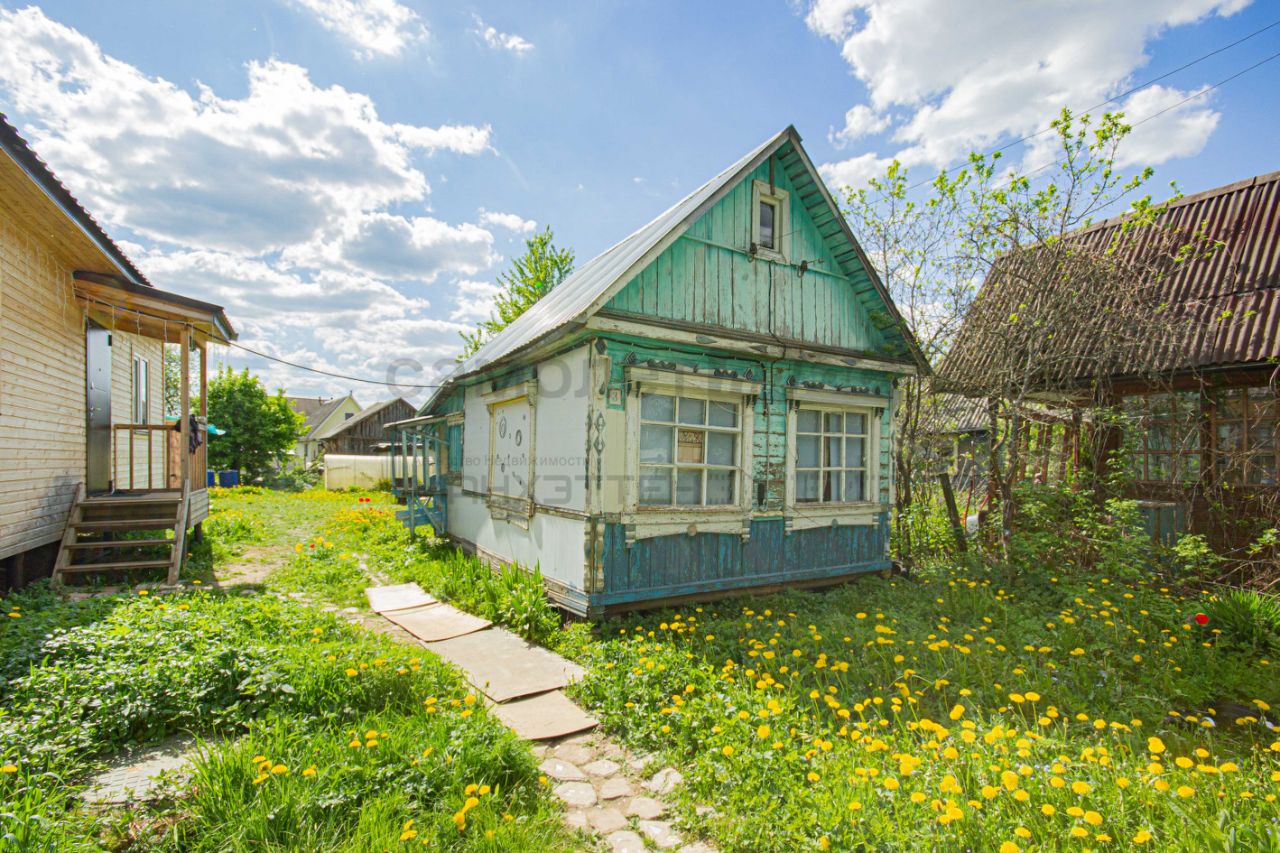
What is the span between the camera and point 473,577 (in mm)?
7500

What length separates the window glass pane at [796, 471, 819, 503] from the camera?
741cm

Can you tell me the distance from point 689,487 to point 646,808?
365cm

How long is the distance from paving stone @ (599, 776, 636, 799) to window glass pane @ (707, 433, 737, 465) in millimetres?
3652

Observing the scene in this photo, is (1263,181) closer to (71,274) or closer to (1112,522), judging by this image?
(1112,522)

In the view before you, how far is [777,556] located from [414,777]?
16.0 ft

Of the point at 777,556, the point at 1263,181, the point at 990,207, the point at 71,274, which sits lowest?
the point at 777,556

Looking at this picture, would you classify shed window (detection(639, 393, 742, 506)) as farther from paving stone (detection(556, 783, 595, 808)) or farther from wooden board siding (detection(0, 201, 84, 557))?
wooden board siding (detection(0, 201, 84, 557))

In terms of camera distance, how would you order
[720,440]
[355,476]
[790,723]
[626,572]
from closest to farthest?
[790,723]
[626,572]
[720,440]
[355,476]

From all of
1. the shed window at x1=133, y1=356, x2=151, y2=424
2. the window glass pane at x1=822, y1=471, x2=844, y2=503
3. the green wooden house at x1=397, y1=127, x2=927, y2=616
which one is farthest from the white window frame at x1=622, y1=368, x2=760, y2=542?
the shed window at x1=133, y1=356, x2=151, y2=424

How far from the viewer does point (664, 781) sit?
11.3 feet

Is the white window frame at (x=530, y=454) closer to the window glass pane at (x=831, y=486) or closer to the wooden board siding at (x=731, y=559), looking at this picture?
the wooden board siding at (x=731, y=559)

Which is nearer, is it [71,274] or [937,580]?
[937,580]

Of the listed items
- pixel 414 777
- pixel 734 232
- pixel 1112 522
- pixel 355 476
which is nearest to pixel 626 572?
pixel 414 777

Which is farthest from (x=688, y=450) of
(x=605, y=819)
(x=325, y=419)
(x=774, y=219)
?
(x=325, y=419)
